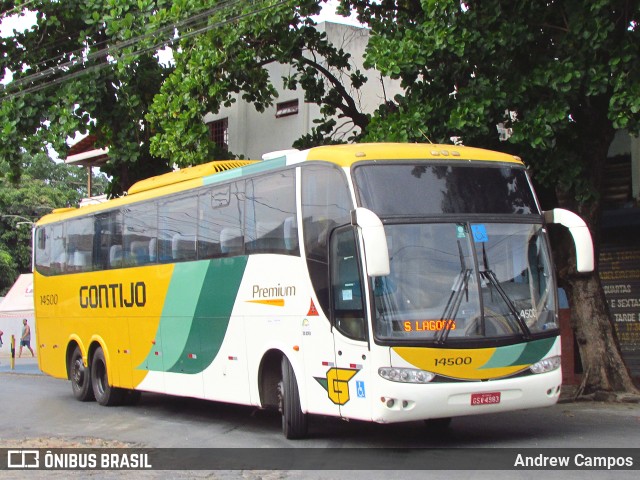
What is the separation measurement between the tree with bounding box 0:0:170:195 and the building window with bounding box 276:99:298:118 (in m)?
4.93

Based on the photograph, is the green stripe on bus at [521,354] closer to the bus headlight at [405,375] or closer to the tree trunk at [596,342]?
the bus headlight at [405,375]

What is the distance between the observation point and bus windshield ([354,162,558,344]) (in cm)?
998

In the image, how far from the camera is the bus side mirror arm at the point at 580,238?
10.6 meters

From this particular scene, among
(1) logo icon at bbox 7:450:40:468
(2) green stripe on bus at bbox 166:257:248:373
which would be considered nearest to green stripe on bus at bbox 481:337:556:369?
(2) green stripe on bus at bbox 166:257:248:373

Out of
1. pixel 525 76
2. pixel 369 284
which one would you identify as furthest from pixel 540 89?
pixel 369 284

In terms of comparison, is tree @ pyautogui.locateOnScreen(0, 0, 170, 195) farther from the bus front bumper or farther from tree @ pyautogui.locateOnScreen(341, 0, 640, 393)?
the bus front bumper

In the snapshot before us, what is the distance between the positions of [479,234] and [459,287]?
2.31ft

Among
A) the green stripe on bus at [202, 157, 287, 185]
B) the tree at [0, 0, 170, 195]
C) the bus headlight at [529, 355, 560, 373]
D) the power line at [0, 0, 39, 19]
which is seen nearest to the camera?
the bus headlight at [529, 355, 560, 373]

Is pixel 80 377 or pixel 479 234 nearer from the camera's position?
pixel 479 234

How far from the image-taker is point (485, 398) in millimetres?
10109

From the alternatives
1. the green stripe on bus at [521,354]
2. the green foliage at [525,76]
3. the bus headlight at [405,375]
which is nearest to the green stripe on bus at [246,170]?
the green foliage at [525,76]

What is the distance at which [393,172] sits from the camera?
10.6m

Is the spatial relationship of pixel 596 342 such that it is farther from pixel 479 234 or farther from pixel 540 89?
pixel 479 234

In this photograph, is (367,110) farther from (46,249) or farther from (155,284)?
(155,284)
